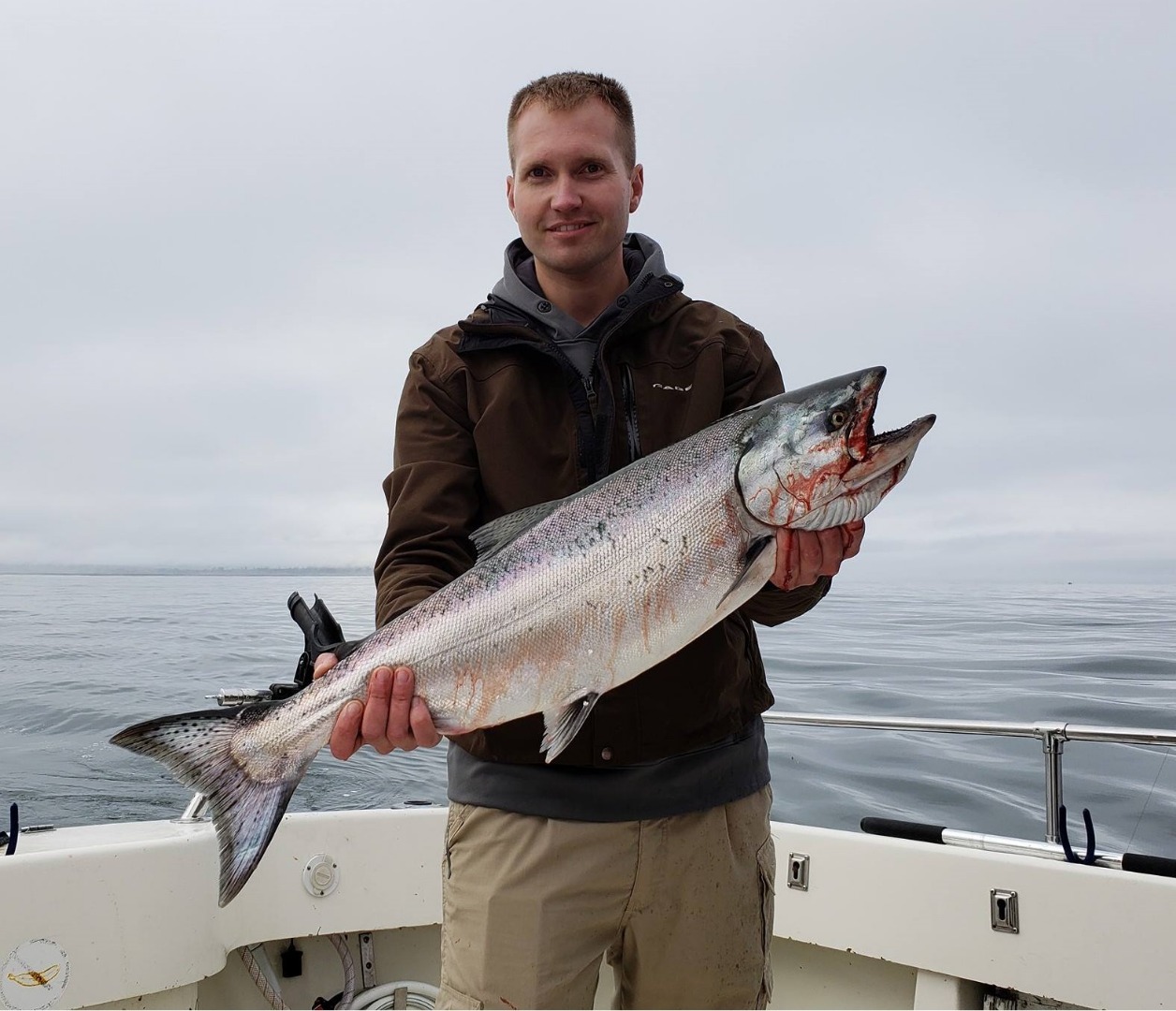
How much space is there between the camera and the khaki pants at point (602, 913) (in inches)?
97.7

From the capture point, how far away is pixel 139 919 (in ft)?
11.9

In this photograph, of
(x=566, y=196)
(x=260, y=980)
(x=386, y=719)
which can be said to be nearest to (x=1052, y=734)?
(x=386, y=719)

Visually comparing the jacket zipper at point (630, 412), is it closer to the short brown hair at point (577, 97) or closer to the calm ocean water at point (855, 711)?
the short brown hair at point (577, 97)

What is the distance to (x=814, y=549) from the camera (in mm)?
2535

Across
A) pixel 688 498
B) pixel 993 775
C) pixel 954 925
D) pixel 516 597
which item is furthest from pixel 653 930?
pixel 993 775

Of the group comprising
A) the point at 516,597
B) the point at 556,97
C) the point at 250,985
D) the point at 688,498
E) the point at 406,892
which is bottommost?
the point at 250,985

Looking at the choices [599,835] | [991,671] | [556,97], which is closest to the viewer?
[599,835]

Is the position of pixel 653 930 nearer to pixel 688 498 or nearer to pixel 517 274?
pixel 688 498

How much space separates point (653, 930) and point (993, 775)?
244 inches

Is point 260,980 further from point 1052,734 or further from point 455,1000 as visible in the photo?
point 1052,734

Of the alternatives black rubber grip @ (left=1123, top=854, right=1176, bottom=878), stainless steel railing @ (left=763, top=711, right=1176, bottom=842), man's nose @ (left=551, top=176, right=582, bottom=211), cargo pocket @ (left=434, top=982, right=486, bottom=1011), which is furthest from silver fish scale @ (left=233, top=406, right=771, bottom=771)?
black rubber grip @ (left=1123, top=854, right=1176, bottom=878)

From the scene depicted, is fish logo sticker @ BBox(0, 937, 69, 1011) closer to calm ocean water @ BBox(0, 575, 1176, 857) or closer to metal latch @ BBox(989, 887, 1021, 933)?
metal latch @ BBox(989, 887, 1021, 933)

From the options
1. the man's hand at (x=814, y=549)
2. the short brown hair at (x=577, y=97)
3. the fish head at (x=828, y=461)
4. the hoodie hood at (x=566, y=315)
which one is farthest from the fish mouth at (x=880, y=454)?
the short brown hair at (x=577, y=97)

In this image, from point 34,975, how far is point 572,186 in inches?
139
